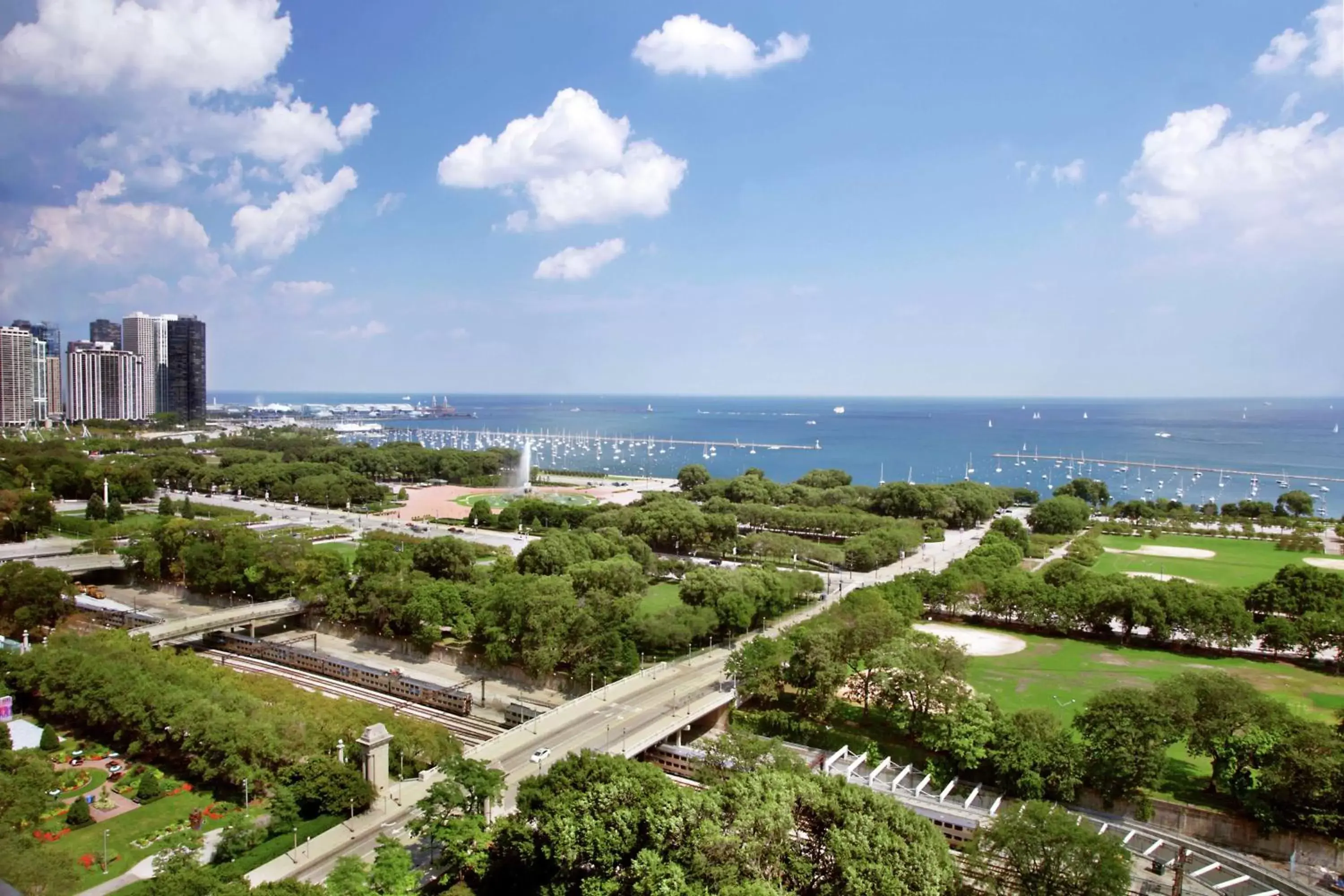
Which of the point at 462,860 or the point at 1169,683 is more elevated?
the point at 1169,683

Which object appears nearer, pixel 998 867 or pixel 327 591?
pixel 998 867

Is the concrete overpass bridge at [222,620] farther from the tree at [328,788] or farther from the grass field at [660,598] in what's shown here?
the grass field at [660,598]

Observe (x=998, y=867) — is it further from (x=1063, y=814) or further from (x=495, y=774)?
(x=495, y=774)

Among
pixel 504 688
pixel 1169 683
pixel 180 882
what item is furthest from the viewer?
pixel 504 688

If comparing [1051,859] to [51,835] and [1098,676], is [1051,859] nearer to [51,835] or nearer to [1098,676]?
[1098,676]

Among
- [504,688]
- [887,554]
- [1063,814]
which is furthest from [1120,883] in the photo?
[887,554]

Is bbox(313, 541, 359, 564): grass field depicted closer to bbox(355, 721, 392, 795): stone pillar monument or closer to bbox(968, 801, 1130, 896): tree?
bbox(355, 721, 392, 795): stone pillar monument

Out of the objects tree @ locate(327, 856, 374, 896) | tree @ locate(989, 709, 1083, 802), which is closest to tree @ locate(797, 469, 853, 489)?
tree @ locate(989, 709, 1083, 802)
